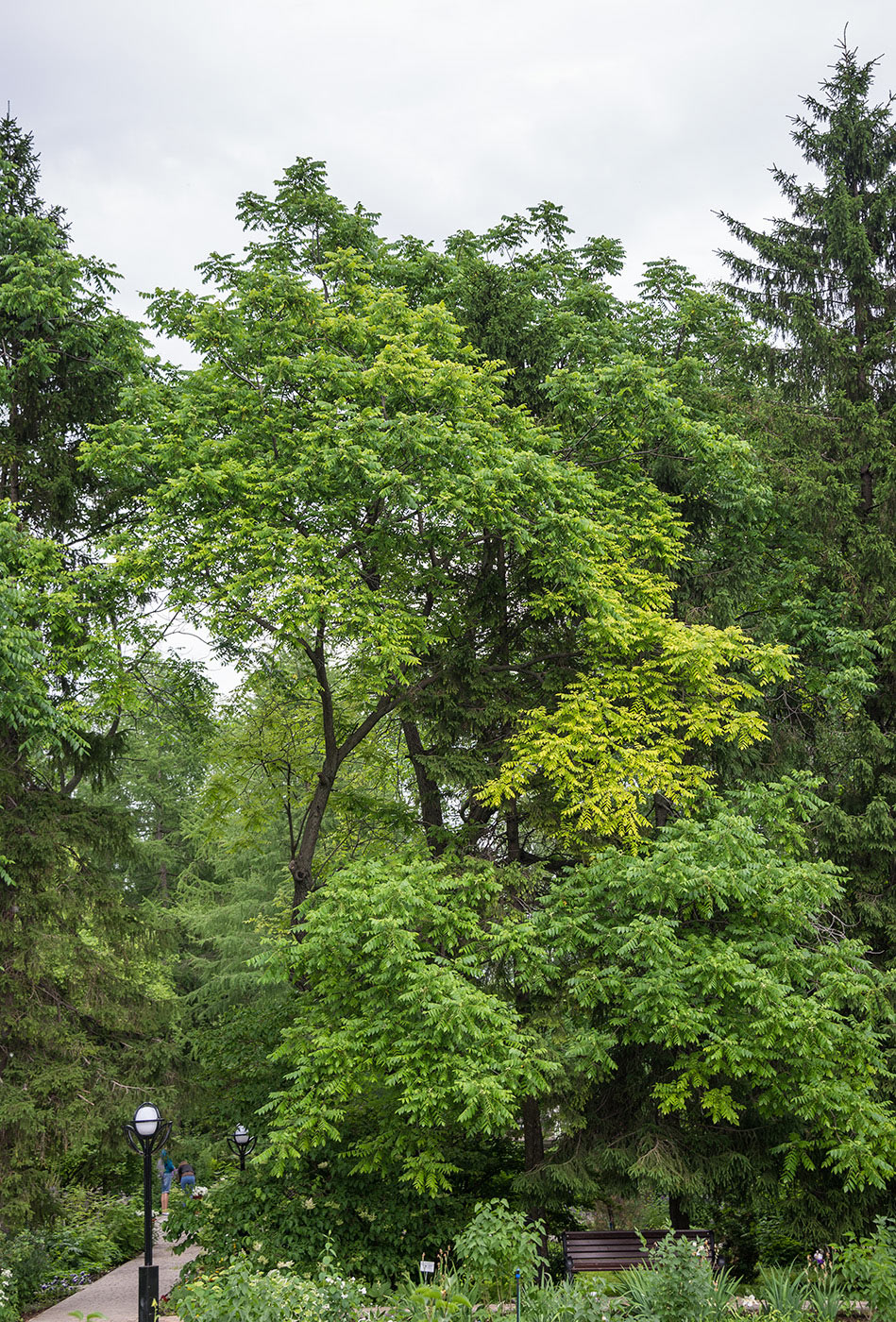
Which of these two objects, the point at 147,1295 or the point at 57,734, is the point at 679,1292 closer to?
the point at 147,1295

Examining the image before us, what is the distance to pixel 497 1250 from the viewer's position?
297 inches

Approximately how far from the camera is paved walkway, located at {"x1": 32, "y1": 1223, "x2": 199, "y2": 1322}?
1116 centimetres

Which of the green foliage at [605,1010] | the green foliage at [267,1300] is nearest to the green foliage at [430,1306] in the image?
the green foliage at [267,1300]

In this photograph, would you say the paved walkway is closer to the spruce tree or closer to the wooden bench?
the wooden bench

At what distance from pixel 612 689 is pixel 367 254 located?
270 inches

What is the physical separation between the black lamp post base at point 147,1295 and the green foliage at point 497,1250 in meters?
2.37

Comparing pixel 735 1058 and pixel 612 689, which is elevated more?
pixel 612 689

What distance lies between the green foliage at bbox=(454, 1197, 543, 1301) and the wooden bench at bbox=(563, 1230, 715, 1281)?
1.90m

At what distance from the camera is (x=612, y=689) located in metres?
10.9

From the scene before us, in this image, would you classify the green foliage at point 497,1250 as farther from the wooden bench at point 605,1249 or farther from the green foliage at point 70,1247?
the green foliage at point 70,1247

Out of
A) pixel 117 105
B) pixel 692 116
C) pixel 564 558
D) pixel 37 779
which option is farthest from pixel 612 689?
pixel 117 105

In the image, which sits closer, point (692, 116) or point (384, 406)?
point (384, 406)

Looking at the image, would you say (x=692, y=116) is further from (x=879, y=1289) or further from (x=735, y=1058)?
(x=879, y=1289)

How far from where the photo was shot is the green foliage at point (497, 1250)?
7.46 meters
